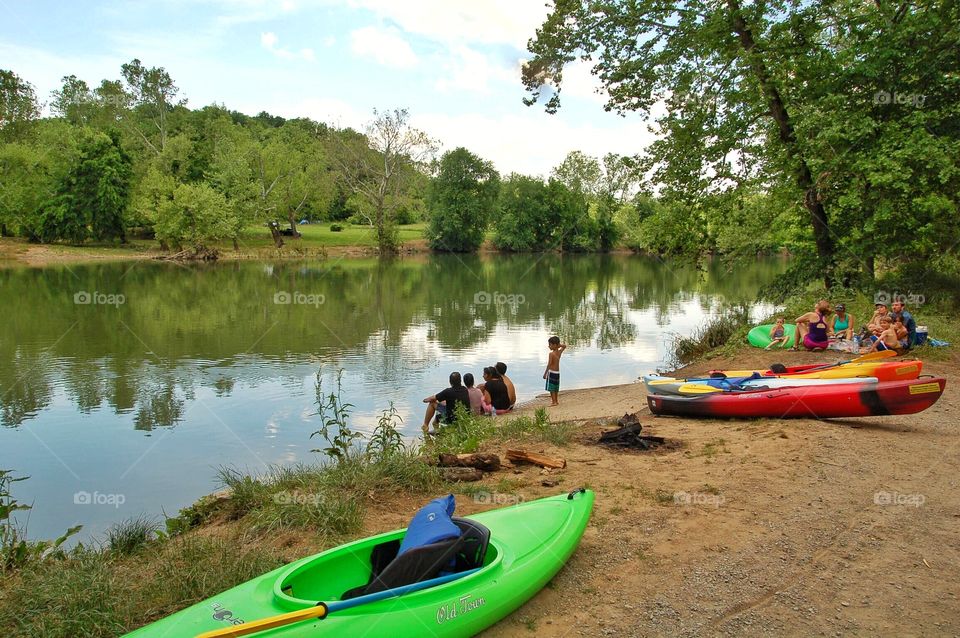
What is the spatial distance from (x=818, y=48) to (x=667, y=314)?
12.4m

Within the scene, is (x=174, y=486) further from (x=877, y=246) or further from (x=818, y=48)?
(x=818, y=48)

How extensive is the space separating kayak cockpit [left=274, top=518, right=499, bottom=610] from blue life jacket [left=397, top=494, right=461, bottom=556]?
0.05 meters

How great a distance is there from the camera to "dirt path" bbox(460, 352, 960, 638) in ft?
14.1

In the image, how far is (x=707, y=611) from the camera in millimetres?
4391

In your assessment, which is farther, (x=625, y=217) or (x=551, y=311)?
(x=625, y=217)

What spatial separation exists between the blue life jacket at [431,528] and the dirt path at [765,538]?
27.7 inches

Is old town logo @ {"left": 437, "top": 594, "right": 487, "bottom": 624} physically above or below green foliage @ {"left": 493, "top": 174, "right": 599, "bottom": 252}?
below

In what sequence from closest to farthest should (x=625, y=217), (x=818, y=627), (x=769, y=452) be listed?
1. (x=818, y=627)
2. (x=769, y=452)
3. (x=625, y=217)

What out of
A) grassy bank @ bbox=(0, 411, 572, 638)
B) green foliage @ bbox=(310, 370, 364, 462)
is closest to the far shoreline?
green foliage @ bbox=(310, 370, 364, 462)

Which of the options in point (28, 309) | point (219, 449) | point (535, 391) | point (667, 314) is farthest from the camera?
point (667, 314)

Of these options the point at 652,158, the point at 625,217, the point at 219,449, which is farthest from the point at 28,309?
the point at 625,217

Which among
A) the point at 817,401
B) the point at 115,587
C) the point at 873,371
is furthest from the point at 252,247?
the point at 115,587

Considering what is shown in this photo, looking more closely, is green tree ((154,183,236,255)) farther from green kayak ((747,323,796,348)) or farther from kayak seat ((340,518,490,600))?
kayak seat ((340,518,490,600))

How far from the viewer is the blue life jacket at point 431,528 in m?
4.28
